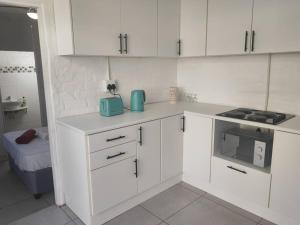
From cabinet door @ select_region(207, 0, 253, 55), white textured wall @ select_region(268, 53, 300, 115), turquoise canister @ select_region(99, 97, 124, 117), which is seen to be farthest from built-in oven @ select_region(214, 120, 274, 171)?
turquoise canister @ select_region(99, 97, 124, 117)

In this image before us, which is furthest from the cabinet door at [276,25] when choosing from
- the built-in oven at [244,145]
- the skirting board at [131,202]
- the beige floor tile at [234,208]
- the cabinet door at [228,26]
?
the skirting board at [131,202]

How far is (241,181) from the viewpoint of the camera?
6.98 ft

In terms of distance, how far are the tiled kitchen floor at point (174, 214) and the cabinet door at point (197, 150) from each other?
0.72 feet

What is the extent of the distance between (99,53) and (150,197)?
4.89ft

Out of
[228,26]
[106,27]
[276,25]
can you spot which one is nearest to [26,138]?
[106,27]

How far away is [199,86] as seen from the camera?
295cm

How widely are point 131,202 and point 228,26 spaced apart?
1.93 meters

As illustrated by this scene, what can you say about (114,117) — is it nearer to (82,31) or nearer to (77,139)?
(77,139)

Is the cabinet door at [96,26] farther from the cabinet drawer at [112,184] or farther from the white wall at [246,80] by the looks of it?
the white wall at [246,80]

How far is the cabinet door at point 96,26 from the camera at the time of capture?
6.10ft

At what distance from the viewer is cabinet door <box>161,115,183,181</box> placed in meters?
2.34

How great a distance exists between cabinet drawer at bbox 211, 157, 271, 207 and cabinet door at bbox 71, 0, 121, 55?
149 cm

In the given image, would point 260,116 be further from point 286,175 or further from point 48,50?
point 48,50

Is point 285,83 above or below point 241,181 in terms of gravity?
above
